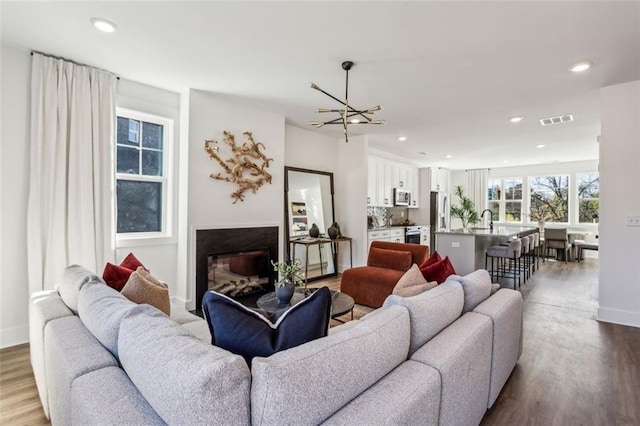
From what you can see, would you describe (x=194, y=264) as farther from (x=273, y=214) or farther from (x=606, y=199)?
(x=606, y=199)

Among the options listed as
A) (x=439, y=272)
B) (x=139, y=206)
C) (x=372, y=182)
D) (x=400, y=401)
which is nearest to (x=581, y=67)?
(x=439, y=272)

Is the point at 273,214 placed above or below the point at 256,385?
above

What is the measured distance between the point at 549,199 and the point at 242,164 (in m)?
8.83

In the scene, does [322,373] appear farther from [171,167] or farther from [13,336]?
[171,167]

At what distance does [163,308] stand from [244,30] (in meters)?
2.14

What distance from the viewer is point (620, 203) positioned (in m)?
3.50

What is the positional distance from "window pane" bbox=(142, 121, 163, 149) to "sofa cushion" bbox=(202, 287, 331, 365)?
3330 millimetres

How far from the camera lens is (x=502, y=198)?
383 inches

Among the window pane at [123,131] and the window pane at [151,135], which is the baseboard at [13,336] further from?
the window pane at [151,135]

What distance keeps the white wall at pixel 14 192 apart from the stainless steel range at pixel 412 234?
256 inches

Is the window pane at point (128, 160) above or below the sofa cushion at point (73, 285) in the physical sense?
above

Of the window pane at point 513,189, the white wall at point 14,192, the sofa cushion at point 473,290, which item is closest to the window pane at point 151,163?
the white wall at point 14,192

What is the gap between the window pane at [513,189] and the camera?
30.9 ft

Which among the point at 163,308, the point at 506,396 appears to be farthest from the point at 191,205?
the point at 506,396
